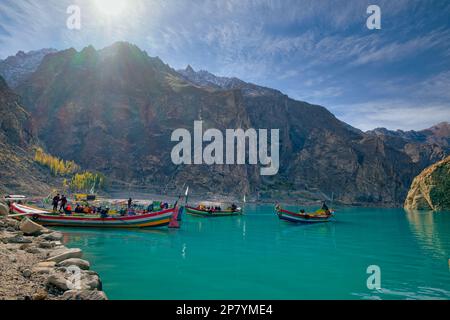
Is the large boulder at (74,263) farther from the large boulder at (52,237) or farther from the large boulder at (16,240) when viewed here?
the large boulder at (52,237)

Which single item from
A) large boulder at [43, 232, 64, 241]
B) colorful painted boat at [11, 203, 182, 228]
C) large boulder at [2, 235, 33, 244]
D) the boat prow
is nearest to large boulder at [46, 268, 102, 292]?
large boulder at [2, 235, 33, 244]

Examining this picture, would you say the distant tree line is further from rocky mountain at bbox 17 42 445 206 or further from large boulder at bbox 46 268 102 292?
large boulder at bbox 46 268 102 292

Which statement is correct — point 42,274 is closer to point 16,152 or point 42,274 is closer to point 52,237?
point 52,237

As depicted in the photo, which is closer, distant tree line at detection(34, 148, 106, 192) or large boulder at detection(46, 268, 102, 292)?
large boulder at detection(46, 268, 102, 292)

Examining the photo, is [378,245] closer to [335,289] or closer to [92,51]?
[335,289]

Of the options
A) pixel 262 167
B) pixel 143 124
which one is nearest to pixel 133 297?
pixel 143 124

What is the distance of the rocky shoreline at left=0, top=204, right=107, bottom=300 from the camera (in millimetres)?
10648

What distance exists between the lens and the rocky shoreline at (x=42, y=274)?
10648 millimetres

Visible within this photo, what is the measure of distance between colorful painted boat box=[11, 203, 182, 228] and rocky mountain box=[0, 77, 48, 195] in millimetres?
45281

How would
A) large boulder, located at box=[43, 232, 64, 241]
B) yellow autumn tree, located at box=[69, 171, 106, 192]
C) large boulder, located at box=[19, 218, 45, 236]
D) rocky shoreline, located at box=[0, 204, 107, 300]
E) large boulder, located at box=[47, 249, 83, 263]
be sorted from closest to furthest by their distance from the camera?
rocky shoreline, located at box=[0, 204, 107, 300] → large boulder, located at box=[47, 249, 83, 263] → large boulder, located at box=[43, 232, 64, 241] → large boulder, located at box=[19, 218, 45, 236] → yellow autumn tree, located at box=[69, 171, 106, 192]

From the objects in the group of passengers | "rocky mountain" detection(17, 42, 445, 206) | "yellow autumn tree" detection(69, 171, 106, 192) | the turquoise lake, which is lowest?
the turquoise lake

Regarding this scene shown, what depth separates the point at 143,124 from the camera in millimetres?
175500

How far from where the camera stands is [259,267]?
20.3m
